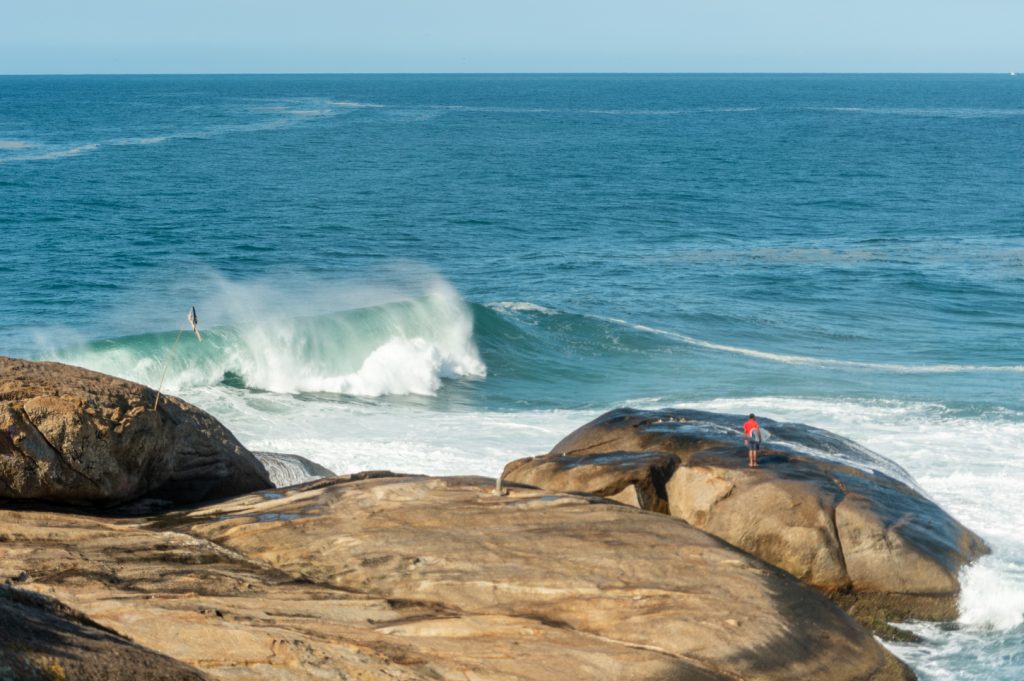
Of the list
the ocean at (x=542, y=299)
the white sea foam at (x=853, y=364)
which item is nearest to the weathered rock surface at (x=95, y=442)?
the ocean at (x=542, y=299)

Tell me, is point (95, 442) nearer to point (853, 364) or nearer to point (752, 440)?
point (752, 440)

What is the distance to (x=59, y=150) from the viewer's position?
292 feet

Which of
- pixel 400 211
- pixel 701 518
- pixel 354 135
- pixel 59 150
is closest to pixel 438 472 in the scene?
pixel 701 518

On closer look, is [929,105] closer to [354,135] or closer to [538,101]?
[538,101]

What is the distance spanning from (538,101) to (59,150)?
113274mm

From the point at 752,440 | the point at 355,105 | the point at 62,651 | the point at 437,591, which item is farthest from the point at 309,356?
the point at 355,105

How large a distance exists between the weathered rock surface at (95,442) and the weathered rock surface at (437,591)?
0.46 metres

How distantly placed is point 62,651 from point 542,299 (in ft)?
114

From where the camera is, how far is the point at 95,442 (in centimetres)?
1323

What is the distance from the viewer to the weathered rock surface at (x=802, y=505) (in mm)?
15180

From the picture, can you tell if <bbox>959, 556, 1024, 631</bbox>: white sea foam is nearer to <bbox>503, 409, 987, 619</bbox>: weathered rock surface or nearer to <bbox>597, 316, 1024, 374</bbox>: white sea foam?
<bbox>503, 409, 987, 619</bbox>: weathered rock surface

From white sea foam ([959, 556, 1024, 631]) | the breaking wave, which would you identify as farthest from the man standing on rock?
the breaking wave

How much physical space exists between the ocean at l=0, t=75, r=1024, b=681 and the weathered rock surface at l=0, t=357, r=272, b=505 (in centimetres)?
A: 890

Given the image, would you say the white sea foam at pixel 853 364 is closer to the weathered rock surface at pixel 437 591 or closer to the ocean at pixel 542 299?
the ocean at pixel 542 299
